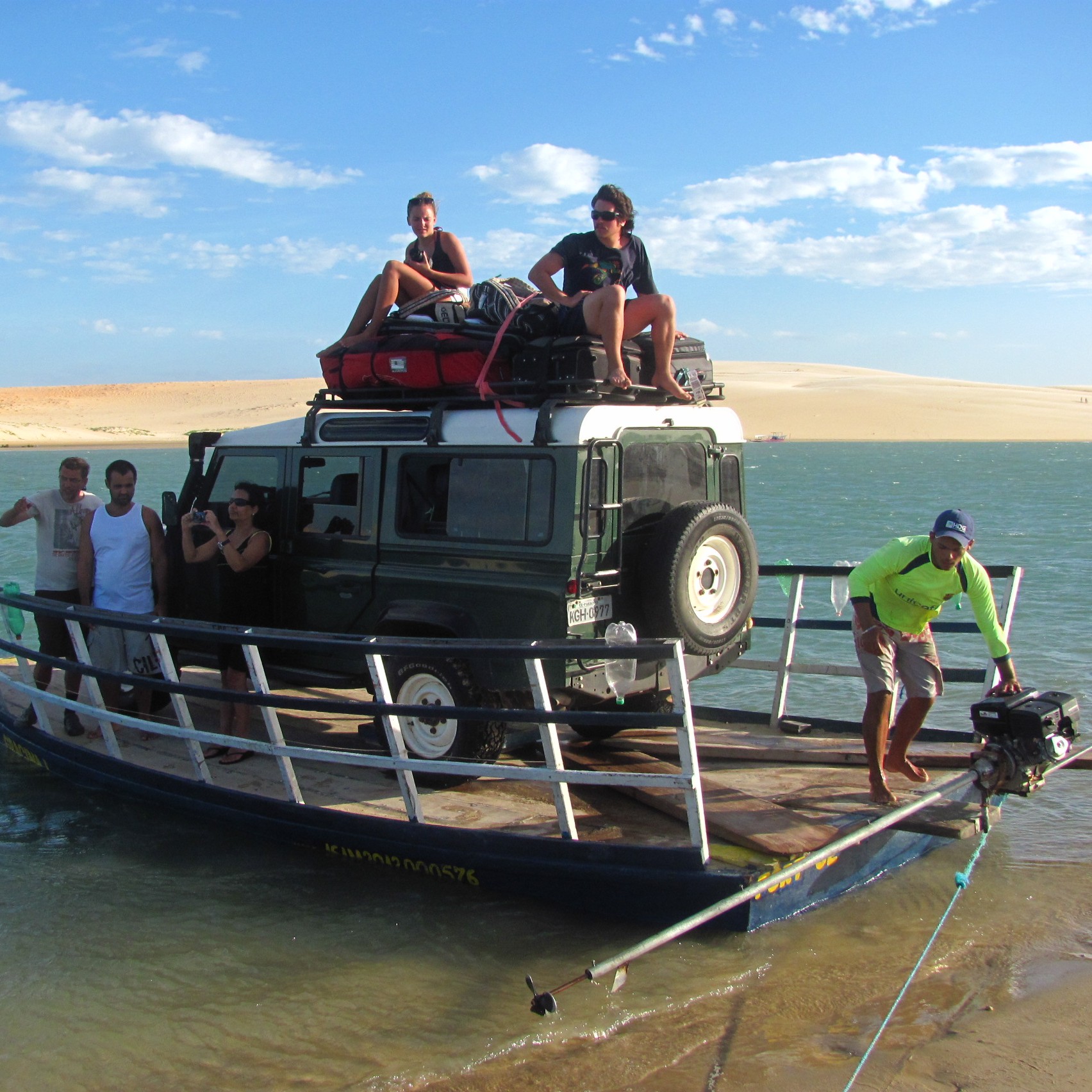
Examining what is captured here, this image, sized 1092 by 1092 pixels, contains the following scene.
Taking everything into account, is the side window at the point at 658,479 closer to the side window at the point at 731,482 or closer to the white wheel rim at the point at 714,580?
the side window at the point at 731,482

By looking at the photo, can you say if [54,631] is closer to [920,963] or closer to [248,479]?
[248,479]

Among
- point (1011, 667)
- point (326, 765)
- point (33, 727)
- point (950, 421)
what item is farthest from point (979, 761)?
point (950, 421)

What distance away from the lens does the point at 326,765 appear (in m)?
6.55

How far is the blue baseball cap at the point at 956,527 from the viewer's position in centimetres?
531

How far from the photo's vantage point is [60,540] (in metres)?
7.38

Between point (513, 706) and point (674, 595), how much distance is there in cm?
106

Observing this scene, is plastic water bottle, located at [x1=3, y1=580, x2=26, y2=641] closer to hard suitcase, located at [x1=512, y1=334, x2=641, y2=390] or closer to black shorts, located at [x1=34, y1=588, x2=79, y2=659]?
black shorts, located at [x1=34, y1=588, x2=79, y2=659]

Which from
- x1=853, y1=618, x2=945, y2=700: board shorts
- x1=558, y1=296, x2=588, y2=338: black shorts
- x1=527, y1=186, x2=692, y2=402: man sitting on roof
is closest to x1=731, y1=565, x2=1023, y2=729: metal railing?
x1=853, y1=618, x2=945, y2=700: board shorts

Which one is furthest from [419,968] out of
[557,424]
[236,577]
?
[236,577]

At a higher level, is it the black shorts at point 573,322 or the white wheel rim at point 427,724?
the black shorts at point 573,322

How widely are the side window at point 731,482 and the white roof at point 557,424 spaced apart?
0.40ft

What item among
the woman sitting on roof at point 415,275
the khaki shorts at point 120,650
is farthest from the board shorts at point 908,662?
the khaki shorts at point 120,650

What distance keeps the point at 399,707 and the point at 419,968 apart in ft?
3.72

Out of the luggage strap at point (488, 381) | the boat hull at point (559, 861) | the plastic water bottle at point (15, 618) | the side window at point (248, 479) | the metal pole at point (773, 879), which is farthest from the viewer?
the plastic water bottle at point (15, 618)
